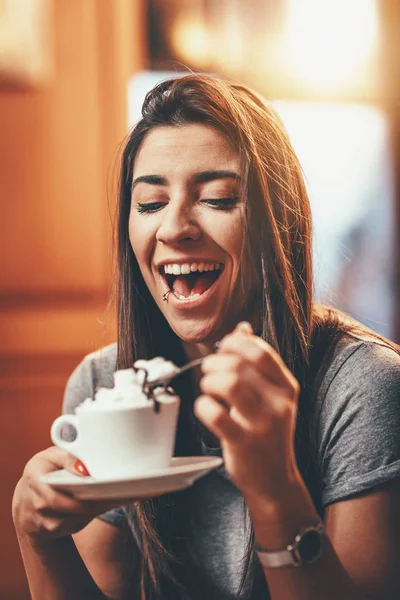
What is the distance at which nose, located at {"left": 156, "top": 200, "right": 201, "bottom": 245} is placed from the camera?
1.29m

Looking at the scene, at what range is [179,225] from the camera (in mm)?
1294

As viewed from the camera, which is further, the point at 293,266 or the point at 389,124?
the point at 389,124

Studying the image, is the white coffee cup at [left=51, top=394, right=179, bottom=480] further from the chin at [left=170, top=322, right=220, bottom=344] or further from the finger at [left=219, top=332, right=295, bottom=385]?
the chin at [left=170, top=322, right=220, bottom=344]

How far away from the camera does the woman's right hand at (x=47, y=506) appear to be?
3.46 ft

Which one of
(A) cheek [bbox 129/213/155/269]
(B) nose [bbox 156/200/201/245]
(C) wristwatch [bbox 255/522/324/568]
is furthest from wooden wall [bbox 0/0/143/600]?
(C) wristwatch [bbox 255/522/324/568]

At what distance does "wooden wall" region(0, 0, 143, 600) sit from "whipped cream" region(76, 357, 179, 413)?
2.19m

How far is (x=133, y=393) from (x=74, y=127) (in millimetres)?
2505

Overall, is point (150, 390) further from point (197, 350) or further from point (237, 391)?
point (197, 350)

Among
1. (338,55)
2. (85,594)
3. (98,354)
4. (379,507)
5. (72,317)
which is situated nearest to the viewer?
(379,507)

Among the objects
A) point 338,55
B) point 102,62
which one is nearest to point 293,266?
point 102,62

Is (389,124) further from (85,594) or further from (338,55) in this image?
(85,594)

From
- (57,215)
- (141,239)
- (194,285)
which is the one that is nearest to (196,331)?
(194,285)

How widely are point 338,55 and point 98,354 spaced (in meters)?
2.66

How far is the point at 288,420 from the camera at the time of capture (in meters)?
0.92
